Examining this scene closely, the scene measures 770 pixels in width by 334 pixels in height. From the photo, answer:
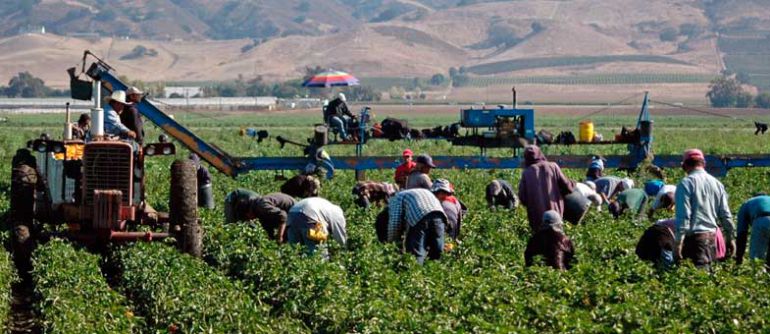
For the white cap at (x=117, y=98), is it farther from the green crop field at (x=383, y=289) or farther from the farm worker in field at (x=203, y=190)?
the farm worker in field at (x=203, y=190)

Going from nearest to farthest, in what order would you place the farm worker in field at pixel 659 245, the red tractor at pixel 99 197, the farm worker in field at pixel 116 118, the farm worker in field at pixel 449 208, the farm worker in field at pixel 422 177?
1. the farm worker in field at pixel 659 245
2. the farm worker in field at pixel 449 208
3. the red tractor at pixel 99 197
4. the farm worker in field at pixel 116 118
5. the farm worker in field at pixel 422 177

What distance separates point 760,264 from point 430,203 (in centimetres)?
346

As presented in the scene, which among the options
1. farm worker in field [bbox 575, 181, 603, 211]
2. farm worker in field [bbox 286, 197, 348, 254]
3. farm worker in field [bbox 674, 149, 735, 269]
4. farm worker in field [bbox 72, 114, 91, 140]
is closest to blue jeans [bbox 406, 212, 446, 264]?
farm worker in field [bbox 286, 197, 348, 254]

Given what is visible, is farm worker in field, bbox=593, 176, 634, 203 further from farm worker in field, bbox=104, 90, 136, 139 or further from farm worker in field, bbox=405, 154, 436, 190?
farm worker in field, bbox=104, 90, 136, 139

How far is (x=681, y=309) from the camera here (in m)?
12.3

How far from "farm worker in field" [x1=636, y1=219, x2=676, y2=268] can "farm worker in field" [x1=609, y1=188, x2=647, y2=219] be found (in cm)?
462

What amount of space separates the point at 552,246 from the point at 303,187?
3.25 meters

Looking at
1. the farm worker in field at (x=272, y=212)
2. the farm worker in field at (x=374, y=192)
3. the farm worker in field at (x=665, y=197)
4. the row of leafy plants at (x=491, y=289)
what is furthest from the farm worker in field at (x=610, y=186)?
the farm worker in field at (x=272, y=212)

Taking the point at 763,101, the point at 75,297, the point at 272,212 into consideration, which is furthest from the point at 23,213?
the point at 763,101

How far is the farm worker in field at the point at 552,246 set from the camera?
15.0 metres

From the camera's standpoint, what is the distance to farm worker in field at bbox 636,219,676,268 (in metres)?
15.1

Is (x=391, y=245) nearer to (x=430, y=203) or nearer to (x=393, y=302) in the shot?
(x=430, y=203)

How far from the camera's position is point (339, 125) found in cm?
2836


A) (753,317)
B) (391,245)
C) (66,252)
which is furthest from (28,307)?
(753,317)
